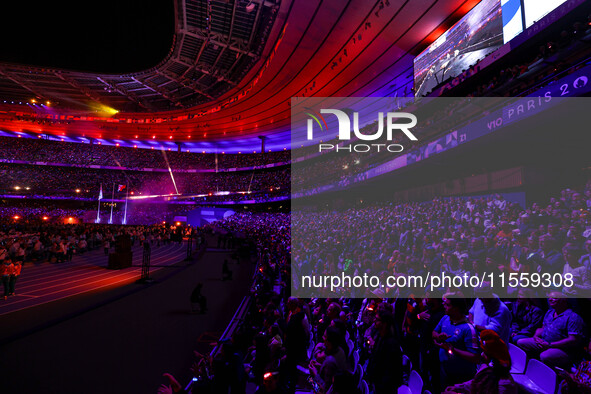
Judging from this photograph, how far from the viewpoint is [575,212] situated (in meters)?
6.05

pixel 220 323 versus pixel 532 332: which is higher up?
pixel 532 332

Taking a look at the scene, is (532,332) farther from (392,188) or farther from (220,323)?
(392,188)

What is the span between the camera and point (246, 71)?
19969mm

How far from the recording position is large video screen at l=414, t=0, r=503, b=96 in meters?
11.2

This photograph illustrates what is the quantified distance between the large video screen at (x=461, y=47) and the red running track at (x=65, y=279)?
15.0 m

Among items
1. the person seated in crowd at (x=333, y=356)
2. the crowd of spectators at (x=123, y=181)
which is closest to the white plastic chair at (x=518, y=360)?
the person seated in crowd at (x=333, y=356)

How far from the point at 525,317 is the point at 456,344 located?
5.41 ft

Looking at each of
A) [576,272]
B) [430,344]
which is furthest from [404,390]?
[576,272]

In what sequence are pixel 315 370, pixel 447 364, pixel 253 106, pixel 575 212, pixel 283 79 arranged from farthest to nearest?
1. pixel 253 106
2. pixel 283 79
3. pixel 575 212
4. pixel 315 370
5. pixel 447 364

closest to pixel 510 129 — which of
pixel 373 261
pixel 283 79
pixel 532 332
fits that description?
pixel 373 261

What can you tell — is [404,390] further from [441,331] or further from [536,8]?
[536,8]

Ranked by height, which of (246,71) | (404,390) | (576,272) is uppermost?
(246,71)

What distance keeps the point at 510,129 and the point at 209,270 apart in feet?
42.3

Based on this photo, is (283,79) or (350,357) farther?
(283,79)
